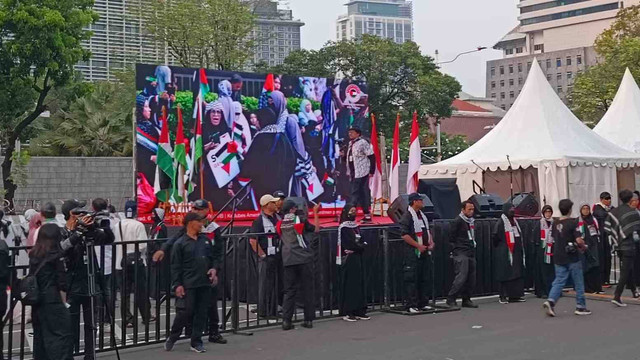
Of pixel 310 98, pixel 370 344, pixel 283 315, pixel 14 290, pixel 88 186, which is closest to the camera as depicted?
pixel 14 290

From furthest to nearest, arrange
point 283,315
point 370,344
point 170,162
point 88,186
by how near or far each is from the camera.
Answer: point 88,186 < point 170,162 < point 283,315 < point 370,344

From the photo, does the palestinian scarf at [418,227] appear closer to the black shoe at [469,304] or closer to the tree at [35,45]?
the black shoe at [469,304]

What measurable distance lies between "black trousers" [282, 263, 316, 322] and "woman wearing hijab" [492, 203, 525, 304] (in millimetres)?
3773

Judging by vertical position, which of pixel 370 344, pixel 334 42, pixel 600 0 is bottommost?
pixel 370 344

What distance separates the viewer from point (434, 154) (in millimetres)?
56938

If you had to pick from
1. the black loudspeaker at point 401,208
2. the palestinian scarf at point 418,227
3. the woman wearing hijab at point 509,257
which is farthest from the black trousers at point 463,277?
the black loudspeaker at point 401,208

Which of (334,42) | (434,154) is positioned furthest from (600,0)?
(334,42)

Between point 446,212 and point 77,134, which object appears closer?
point 446,212

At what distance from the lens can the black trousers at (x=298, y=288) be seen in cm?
1153

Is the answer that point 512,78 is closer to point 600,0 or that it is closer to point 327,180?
point 600,0

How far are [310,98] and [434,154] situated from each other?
3615cm

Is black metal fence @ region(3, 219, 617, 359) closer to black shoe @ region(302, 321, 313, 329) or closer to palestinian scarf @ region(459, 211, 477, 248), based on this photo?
black shoe @ region(302, 321, 313, 329)

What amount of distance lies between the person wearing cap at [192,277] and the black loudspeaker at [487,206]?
783cm

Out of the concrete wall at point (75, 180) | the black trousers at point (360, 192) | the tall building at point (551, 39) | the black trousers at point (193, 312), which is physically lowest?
the black trousers at point (193, 312)
